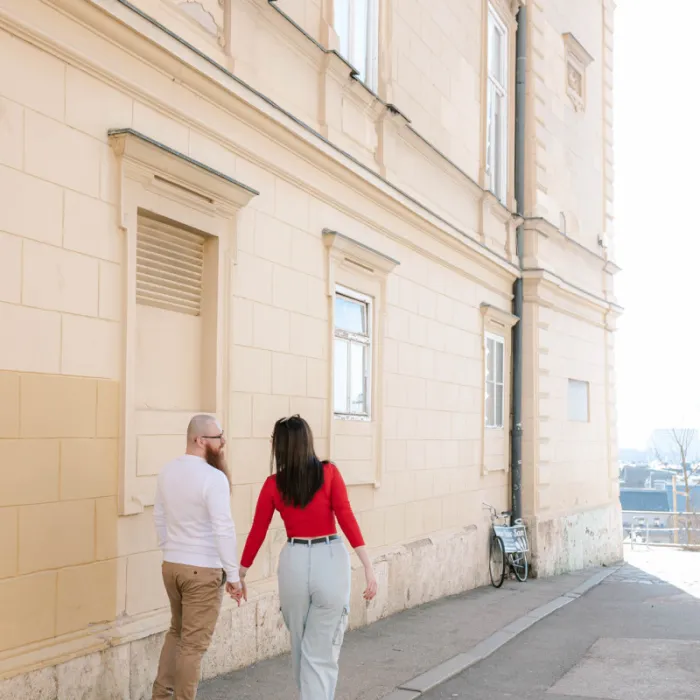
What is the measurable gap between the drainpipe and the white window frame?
2004 mm

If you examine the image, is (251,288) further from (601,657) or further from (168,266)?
(601,657)

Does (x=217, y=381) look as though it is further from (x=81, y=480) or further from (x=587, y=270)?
Result: (x=587, y=270)

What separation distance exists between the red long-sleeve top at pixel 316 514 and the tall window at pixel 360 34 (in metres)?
5.76

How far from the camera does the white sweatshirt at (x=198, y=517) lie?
559cm

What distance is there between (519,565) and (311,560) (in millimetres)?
10082

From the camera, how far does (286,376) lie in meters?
8.92

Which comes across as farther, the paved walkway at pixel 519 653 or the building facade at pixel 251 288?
the paved walkway at pixel 519 653

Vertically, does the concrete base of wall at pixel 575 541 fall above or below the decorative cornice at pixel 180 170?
below

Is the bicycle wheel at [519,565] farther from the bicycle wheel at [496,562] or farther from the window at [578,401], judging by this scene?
the window at [578,401]

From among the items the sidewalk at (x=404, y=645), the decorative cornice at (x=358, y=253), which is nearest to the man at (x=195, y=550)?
the sidewalk at (x=404, y=645)

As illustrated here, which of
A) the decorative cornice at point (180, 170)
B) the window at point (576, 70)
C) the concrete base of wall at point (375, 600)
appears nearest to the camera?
the concrete base of wall at point (375, 600)

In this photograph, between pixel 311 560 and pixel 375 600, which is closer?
pixel 311 560

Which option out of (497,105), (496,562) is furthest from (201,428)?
(497,105)

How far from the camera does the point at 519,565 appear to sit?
599 inches
